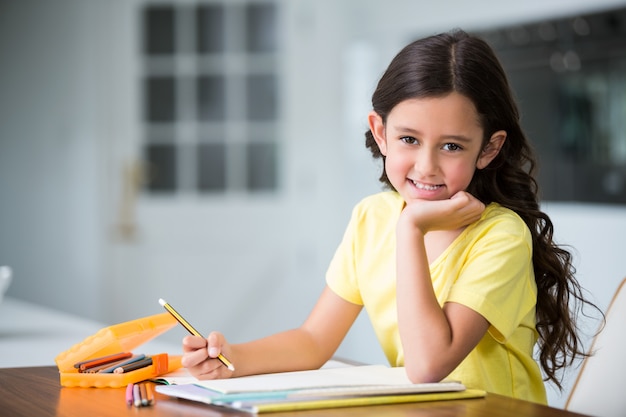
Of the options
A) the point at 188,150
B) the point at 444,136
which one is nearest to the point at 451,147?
the point at 444,136

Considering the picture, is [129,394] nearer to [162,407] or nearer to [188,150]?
[162,407]

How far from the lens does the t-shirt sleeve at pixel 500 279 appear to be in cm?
127

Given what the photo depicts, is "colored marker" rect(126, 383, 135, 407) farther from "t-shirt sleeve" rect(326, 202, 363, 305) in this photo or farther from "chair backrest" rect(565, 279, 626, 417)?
"chair backrest" rect(565, 279, 626, 417)

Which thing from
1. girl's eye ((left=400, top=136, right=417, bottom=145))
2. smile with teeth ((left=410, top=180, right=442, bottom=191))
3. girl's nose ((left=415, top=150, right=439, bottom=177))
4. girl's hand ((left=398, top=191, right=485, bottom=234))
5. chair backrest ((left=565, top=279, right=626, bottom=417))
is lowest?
chair backrest ((left=565, top=279, right=626, bottom=417))

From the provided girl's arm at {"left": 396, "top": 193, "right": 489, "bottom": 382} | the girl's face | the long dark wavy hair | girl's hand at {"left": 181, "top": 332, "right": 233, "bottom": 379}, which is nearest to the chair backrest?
the long dark wavy hair

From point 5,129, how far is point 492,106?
Result: 434 centimetres

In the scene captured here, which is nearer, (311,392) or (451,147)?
(311,392)

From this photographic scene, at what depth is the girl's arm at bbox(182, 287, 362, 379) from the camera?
128 cm

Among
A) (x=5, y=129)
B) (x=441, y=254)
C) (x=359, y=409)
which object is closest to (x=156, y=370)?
(x=359, y=409)

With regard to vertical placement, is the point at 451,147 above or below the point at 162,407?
above

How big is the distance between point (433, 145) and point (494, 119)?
132mm

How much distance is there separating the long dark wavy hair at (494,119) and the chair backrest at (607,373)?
0.04m

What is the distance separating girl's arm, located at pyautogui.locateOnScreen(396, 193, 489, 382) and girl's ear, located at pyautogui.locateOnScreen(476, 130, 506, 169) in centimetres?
12

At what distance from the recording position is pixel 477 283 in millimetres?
1279
